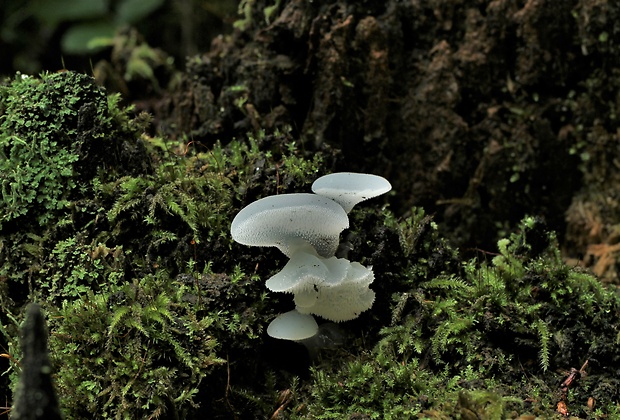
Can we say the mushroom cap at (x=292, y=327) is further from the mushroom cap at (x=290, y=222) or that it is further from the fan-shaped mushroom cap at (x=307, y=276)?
the mushroom cap at (x=290, y=222)

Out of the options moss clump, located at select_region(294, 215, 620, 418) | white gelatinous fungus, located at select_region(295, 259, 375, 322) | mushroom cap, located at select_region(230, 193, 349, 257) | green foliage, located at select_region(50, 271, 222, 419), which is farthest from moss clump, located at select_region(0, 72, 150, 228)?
moss clump, located at select_region(294, 215, 620, 418)

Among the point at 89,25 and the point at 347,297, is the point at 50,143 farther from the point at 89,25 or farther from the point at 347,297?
the point at 89,25

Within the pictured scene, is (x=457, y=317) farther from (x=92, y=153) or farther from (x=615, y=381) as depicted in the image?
(x=92, y=153)

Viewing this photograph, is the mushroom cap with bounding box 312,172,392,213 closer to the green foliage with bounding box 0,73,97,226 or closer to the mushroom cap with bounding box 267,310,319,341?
the mushroom cap with bounding box 267,310,319,341

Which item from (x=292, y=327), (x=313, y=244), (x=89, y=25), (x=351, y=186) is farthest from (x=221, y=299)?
(x=89, y=25)

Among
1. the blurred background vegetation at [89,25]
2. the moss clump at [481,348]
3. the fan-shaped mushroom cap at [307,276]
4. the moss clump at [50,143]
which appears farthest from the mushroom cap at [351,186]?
the blurred background vegetation at [89,25]
